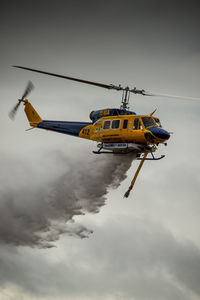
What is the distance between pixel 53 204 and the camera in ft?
123

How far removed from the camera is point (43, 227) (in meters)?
38.2

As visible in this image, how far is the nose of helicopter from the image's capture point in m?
29.2

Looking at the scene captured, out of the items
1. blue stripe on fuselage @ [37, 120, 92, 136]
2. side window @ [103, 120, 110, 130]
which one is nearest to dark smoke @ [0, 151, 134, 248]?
blue stripe on fuselage @ [37, 120, 92, 136]

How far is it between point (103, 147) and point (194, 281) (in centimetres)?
13745

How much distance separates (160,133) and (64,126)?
335 inches

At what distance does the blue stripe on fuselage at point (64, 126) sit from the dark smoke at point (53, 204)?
Answer: 103 inches

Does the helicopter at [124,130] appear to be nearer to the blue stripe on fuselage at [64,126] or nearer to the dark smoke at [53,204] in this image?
the blue stripe on fuselage at [64,126]

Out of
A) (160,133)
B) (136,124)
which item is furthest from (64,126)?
(160,133)

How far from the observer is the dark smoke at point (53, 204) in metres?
35.6

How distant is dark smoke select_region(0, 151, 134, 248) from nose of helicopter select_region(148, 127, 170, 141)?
6671 millimetres

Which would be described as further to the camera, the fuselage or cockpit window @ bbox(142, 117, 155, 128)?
cockpit window @ bbox(142, 117, 155, 128)

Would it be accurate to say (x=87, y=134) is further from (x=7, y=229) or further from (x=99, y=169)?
(x=7, y=229)

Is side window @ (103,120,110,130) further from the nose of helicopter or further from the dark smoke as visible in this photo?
the dark smoke

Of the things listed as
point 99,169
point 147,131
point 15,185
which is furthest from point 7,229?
point 147,131
